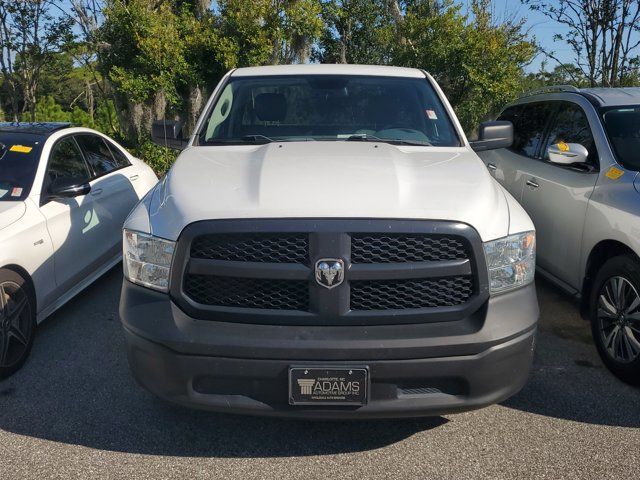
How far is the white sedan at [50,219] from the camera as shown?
398 cm

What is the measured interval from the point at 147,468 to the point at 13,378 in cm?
148

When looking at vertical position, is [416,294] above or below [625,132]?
below

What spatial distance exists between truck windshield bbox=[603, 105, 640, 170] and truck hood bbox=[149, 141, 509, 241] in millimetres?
1342

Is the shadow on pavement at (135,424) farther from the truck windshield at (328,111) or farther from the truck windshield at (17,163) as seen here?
the truck windshield at (328,111)

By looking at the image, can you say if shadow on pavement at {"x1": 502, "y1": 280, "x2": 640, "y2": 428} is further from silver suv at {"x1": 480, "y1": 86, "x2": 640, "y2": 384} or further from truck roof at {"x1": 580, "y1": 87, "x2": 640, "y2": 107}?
truck roof at {"x1": 580, "y1": 87, "x2": 640, "y2": 107}

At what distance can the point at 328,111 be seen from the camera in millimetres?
4227

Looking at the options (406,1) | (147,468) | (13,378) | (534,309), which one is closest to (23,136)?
(13,378)

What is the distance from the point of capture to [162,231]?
2.80m

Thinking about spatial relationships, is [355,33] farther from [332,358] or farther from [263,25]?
[332,358]

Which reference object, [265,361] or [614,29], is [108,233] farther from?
[614,29]

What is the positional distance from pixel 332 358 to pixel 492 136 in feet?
7.90

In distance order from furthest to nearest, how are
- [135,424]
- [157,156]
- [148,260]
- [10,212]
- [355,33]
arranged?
[355,33] → [157,156] → [10,212] → [135,424] → [148,260]

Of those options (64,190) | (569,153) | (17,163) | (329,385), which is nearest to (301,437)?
(329,385)

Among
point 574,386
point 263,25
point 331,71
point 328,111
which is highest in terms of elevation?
point 263,25
